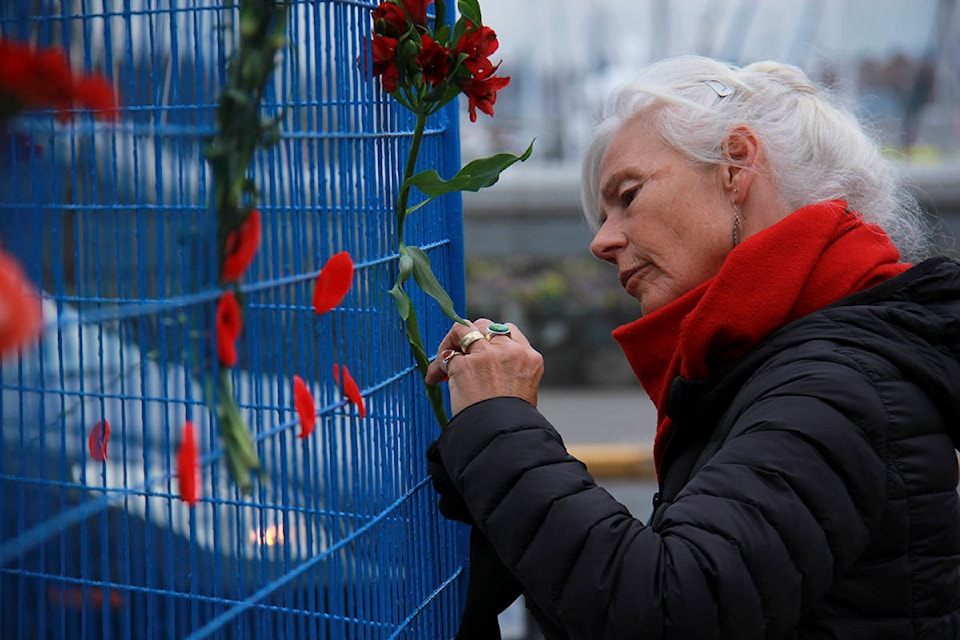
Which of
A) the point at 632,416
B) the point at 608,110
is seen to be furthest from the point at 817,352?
the point at 632,416

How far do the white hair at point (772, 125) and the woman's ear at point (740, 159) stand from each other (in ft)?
0.03

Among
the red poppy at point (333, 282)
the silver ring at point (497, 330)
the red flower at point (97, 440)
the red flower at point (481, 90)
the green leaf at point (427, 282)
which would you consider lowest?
the red flower at point (97, 440)

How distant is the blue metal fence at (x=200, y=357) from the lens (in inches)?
50.0

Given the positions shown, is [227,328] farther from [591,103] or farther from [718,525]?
[591,103]

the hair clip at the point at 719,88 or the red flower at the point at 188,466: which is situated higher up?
the hair clip at the point at 719,88

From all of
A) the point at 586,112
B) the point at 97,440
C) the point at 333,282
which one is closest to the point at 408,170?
the point at 333,282

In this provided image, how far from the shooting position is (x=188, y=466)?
3.61ft

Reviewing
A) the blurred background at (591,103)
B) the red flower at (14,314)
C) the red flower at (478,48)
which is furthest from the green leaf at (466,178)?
the blurred background at (591,103)

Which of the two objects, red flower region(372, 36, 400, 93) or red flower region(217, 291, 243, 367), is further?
red flower region(372, 36, 400, 93)

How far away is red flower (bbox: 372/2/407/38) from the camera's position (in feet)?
5.33

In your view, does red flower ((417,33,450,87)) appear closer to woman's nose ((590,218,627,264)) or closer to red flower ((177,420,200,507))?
woman's nose ((590,218,627,264))

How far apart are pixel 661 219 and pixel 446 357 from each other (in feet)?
1.26

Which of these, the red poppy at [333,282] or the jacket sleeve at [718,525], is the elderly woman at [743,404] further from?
the red poppy at [333,282]

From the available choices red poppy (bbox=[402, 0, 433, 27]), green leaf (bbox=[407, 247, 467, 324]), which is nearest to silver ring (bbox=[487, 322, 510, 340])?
green leaf (bbox=[407, 247, 467, 324])
